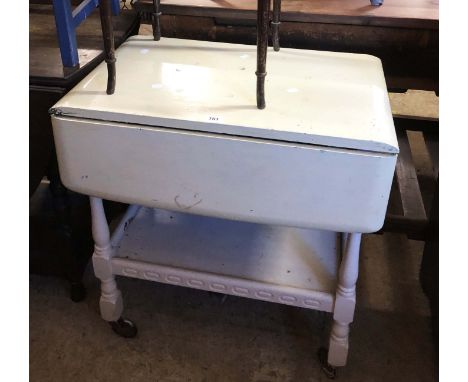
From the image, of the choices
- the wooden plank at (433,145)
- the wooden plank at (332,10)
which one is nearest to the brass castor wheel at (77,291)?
the wooden plank at (332,10)

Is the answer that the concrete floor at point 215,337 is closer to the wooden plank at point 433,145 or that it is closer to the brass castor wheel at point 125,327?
the brass castor wheel at point 125,327

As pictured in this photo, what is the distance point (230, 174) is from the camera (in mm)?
897

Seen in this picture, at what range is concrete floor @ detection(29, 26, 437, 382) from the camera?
117cm

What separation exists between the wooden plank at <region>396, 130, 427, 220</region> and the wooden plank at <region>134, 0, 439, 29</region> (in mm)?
453

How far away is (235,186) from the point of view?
0.91 metres

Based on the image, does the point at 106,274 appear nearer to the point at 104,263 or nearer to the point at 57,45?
the point at 104,263

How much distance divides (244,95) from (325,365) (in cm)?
64

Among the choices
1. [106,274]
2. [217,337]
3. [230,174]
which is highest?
[230,174]

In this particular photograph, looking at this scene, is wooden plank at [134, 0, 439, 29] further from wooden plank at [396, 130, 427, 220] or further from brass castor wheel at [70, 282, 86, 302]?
brass castor wheel at [70, 282, 86, 302]

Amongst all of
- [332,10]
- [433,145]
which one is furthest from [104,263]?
[433,145]

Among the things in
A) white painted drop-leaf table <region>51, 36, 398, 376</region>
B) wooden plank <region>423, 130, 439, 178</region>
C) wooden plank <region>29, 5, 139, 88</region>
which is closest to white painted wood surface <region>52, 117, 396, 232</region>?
white painted drop-leaf table <region>51, 36, 398, 376</region>

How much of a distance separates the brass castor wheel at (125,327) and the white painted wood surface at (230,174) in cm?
40

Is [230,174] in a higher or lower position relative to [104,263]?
higher

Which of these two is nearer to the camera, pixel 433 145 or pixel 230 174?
pixel 230 174
